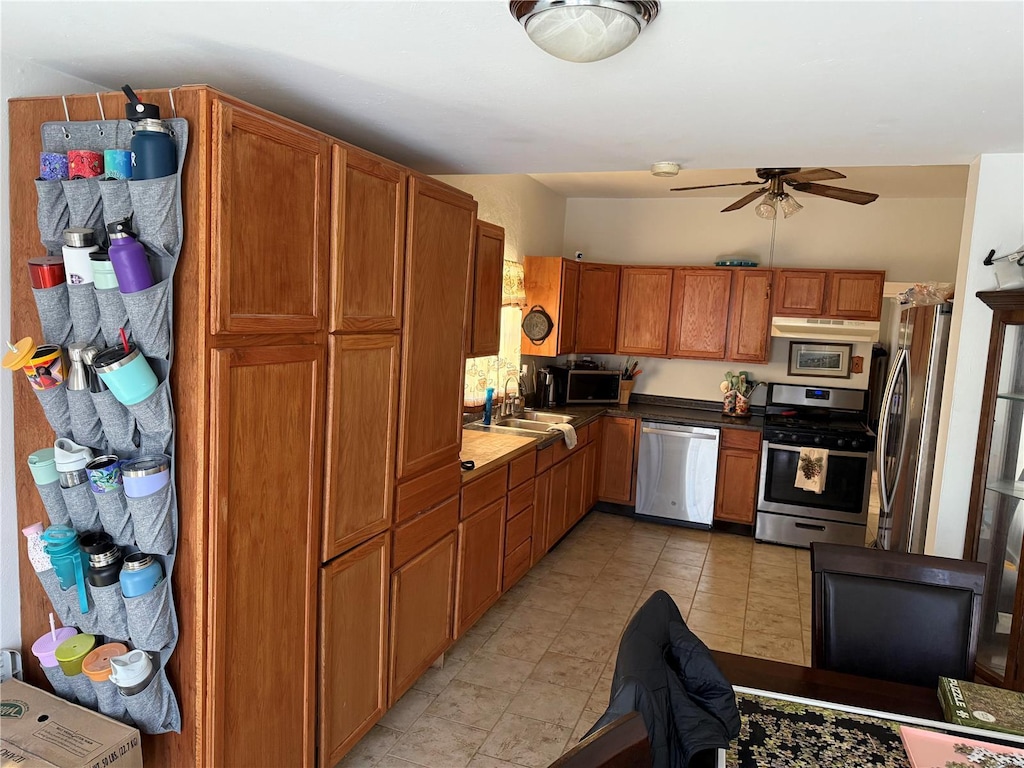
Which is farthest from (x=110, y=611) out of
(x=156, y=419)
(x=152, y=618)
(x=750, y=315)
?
(x=750, y=315)

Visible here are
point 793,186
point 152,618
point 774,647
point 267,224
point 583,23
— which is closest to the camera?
point 583,23

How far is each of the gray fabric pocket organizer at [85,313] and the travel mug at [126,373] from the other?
0.09 m

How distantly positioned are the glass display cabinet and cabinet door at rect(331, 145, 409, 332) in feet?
7.22

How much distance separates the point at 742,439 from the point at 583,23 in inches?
174

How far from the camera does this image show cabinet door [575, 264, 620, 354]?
5.61 metres

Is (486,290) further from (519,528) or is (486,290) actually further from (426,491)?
(519,528)

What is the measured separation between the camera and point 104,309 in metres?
1.53

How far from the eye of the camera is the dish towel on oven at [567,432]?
14.3 ft

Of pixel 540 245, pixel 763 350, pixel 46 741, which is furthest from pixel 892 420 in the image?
pixel 46 741

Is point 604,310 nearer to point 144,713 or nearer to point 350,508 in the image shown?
point 350,508

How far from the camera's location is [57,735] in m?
1.55

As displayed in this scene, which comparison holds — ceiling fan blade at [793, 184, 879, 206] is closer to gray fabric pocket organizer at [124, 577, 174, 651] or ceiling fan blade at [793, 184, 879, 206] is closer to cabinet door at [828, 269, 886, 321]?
cabinet door at [828, 269, 886, 321]

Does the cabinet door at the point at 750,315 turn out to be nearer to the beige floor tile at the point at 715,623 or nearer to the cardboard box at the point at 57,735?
the beige floor tile at the point at 715,623

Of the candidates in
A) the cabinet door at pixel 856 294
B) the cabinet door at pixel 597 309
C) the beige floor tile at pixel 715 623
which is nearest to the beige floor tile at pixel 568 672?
the beige floor tile at pixel 715 623
